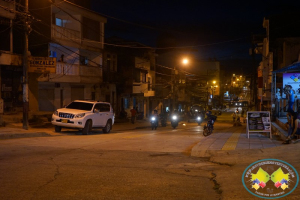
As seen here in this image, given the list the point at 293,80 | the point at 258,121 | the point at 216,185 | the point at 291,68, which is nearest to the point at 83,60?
the point at 293,80

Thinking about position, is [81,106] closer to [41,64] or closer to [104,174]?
[41,64]

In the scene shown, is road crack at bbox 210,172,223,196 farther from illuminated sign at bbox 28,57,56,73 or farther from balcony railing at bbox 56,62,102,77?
balcony railing at bbox 56,62,102,77

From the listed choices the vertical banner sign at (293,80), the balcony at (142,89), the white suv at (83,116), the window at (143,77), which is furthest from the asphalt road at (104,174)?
the window at (143,77)

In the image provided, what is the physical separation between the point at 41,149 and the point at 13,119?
39.8ft

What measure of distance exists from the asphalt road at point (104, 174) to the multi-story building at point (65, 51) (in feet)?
53.6

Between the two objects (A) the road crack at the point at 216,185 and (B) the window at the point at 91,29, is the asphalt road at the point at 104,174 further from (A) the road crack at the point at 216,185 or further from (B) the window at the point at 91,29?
(B) the window at the point at 91,29

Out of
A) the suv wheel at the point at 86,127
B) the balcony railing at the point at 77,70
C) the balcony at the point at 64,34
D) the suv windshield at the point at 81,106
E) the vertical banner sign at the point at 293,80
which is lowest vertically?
the suv wheel at the point at 86,127

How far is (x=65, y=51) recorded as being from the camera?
30391 mm

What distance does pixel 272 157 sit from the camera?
10117mm

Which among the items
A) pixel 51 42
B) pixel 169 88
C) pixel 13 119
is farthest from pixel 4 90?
pixel 169 88

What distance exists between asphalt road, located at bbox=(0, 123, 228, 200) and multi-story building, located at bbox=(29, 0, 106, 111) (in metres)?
16.3

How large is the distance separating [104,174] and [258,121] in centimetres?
937

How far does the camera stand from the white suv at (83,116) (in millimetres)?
19656

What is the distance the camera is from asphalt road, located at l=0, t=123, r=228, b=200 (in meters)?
6.90
